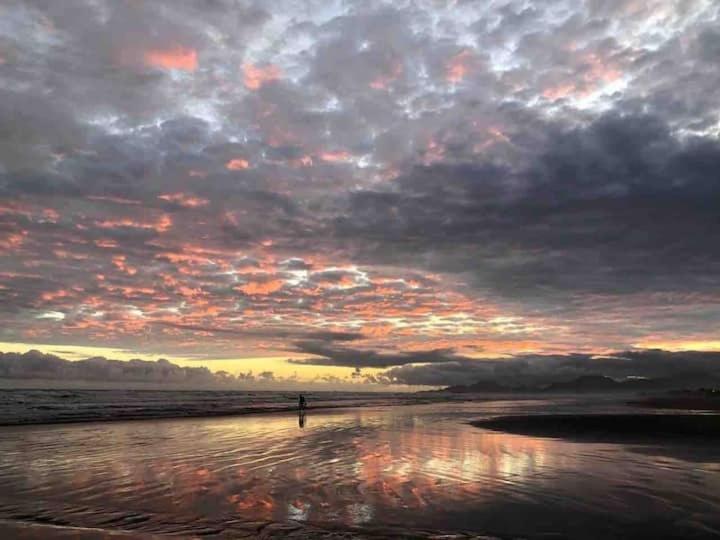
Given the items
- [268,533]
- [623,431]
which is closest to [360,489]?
[268,533]

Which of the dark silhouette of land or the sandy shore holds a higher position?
the sandy shore

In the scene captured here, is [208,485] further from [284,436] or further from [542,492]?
[284,436]

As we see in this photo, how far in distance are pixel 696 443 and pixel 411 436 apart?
14082 millimetres

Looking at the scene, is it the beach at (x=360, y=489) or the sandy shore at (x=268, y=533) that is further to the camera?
the beach at (x=360, y=489)

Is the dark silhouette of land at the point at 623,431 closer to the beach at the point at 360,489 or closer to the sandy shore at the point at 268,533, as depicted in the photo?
the beach at the point at 360,489

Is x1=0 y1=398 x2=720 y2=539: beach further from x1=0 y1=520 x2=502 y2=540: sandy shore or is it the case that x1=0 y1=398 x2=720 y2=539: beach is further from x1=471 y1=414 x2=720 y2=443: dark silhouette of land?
x1=471 y1=414 x2=720 y2=443: dark silhouette of land

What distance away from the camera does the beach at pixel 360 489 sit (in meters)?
10.8

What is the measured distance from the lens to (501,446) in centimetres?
2389

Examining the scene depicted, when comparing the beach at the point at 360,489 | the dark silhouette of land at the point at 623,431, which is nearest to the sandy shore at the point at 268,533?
the beach at the point at 360,489

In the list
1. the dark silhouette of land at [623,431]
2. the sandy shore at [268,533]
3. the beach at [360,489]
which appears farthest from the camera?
the dark silhouette of land at [623,431]

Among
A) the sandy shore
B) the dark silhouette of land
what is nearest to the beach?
the sandy shore

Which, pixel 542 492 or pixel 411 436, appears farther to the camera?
pixel 411 436

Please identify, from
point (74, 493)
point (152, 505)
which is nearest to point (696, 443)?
point (152, 505)

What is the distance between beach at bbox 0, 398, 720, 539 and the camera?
10.8 metres
